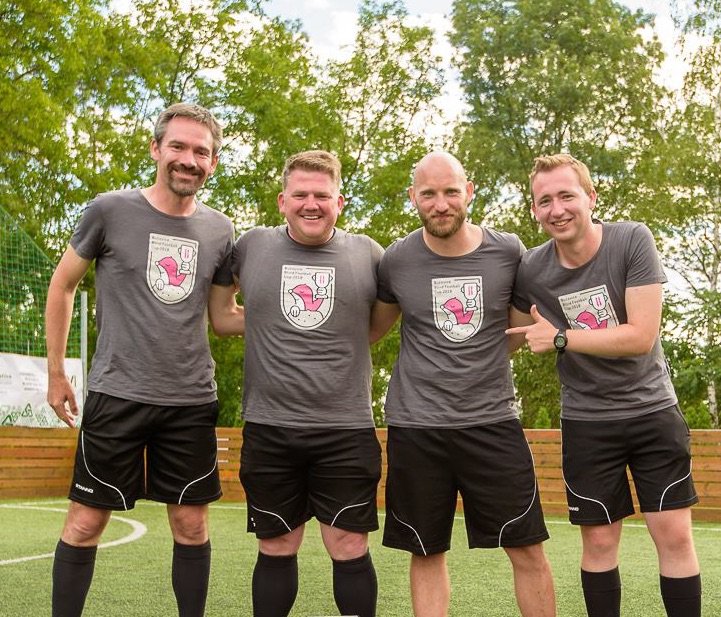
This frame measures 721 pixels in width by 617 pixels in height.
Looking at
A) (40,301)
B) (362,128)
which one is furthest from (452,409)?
(362,128)

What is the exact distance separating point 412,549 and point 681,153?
57.5 feet

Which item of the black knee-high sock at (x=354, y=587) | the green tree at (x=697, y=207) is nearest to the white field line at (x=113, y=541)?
the black knee-high sock at (x=354, y=587)

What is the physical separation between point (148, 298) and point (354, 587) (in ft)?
4.38

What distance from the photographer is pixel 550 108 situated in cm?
2414

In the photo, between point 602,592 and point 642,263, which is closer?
point 642,263

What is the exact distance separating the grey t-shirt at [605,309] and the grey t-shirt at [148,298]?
128cm

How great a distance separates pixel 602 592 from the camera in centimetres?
371

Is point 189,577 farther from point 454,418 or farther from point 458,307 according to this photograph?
point 458,307

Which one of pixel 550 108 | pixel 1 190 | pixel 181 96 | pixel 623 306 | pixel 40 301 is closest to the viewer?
pixel 623 306

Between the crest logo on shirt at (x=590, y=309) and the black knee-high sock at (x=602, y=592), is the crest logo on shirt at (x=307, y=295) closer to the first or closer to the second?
the crest logo on shirt at (x=590, y=309)

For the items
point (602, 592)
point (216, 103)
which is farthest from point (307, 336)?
point (216, 103)

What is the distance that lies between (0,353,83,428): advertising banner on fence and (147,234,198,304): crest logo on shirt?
839 centimetres

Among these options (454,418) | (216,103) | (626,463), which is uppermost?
(216,103)

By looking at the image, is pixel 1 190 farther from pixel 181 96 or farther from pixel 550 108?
pixel 550 108
